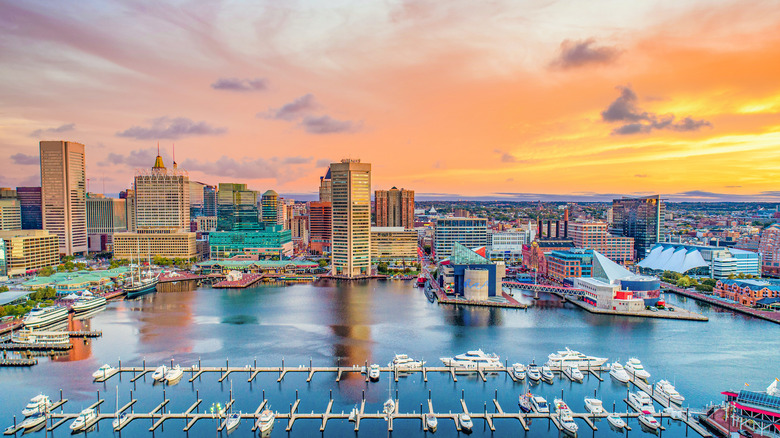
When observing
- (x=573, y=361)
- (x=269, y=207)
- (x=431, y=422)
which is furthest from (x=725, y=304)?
(x=269, y=207)

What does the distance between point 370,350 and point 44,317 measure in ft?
58.2

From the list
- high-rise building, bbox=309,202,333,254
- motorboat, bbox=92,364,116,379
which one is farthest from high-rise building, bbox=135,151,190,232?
motorboat, bbox=92,364,116,379

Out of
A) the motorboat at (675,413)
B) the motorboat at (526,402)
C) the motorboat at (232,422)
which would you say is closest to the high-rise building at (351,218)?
the motorboat at (526,402)

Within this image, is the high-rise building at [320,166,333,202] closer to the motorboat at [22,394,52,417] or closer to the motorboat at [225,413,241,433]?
the motorboat at [22,394,52,417]

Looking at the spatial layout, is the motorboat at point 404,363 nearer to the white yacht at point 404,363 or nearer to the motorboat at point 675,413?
the white yacht at point 404,363

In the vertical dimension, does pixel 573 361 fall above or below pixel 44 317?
below

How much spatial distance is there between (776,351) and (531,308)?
12836 millimetres

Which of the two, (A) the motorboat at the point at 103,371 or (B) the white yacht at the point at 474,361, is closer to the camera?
(A) the motorboat at the point at 103,371

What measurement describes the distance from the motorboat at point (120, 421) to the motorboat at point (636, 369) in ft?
60.4

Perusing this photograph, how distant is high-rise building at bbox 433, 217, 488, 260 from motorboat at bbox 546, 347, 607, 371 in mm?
36041

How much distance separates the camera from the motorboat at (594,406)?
53.9ft

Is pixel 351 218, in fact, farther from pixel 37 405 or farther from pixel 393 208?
pixel 393 208

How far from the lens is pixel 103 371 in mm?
19062

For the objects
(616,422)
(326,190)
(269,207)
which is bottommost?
(616,422)
